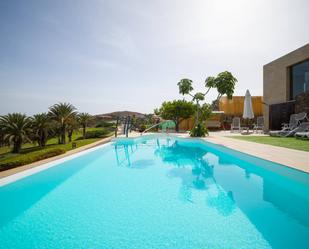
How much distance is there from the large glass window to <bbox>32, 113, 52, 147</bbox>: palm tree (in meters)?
26.1

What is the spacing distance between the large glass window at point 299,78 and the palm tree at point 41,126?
26102mm

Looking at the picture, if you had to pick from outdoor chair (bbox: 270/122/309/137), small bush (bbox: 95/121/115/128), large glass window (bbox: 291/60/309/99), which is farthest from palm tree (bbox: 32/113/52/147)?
large glass window (bbox: 291/60/309/99)

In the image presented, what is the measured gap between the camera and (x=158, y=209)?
376 cm

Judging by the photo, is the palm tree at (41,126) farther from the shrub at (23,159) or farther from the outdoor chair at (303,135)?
the outdoor chair at (303,135)

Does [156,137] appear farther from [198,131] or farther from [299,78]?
[299,78]

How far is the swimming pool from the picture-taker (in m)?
2.77

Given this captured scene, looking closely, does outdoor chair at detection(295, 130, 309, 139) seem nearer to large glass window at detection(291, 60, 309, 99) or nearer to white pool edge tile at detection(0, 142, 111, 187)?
large glass window at detection(291, 60, 309, 99)

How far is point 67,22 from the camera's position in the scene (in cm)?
1029

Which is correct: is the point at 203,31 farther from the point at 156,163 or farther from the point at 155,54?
the point at 156,163

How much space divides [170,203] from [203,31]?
11.2 m

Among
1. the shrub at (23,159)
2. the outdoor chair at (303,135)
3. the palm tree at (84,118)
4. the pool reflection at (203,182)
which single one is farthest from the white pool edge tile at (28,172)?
the palm tree at (84,118)

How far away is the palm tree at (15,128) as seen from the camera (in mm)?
20938

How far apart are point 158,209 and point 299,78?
16.7 meters

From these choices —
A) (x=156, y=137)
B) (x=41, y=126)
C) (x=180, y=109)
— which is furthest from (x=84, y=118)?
(x=156, y=137)
